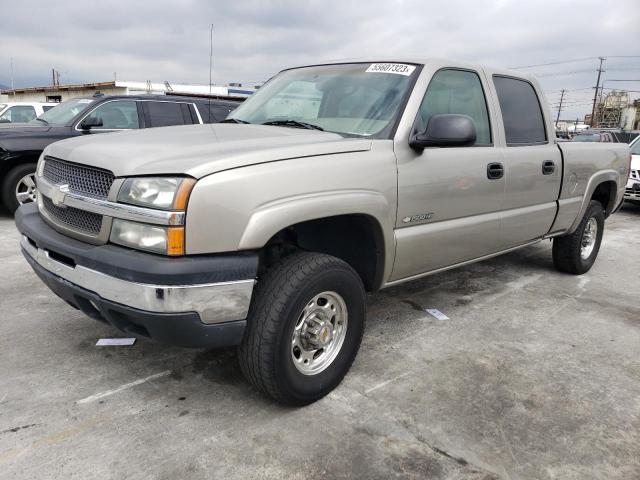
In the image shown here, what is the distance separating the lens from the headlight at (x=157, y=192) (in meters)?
2.14

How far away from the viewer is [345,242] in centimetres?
311

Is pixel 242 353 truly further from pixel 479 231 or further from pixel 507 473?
pixel 479 231

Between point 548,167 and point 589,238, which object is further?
point 589,238

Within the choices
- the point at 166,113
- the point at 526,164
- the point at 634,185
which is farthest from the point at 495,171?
the point at 634,185

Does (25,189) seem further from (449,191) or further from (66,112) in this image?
(449,191)

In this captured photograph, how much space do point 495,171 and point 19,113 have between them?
11.1 metres

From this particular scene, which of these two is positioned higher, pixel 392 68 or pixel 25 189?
pixel 392 68

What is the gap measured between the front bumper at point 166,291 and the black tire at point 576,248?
3.99 meters

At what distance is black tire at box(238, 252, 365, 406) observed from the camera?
7.90ft

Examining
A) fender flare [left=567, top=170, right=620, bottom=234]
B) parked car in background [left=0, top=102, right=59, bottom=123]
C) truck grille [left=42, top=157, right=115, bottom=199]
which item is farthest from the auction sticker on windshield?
parked car in background [left=0, top=102, right=59, bottom=123]

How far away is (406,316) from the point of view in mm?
4070

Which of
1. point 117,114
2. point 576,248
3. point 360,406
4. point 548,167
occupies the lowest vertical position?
point 360,406

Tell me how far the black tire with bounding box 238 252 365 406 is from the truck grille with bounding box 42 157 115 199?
844 mm

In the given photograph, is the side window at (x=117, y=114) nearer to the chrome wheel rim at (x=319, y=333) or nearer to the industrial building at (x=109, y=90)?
the chrome wheel rim at (x=319, y=333)
